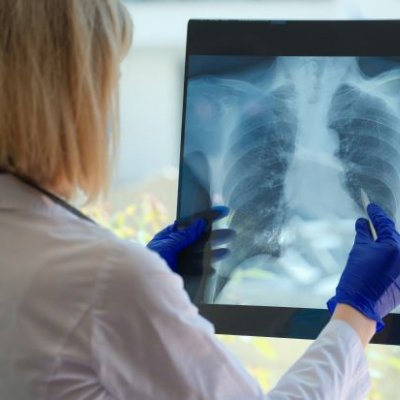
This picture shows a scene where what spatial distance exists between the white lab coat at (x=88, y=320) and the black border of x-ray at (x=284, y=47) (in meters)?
0.45

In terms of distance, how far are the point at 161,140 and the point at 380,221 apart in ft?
2.34

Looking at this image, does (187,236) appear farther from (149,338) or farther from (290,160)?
(149,338)

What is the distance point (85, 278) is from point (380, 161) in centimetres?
69

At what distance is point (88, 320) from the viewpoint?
823 mm

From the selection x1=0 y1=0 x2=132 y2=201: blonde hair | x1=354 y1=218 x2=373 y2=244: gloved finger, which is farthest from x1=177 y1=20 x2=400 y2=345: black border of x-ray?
x1=0 y1=0 x2=132 y2=201: blonde hair

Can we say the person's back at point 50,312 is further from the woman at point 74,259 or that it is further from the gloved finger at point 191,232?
the gloved finger at point 191,232

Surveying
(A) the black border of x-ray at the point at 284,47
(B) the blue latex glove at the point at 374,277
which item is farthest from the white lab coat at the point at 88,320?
(A) the black border of x-ray at the point at 284,47

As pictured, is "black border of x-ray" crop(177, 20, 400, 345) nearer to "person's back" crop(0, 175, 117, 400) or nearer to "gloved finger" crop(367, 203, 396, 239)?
"gloved finger" crop(367, 203, 396, 239)

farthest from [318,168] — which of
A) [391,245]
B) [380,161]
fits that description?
[391,245]

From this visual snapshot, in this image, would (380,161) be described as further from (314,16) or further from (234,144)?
(314,16)

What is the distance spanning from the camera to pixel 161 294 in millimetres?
848

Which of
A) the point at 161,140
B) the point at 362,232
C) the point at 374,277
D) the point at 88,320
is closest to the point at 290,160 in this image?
the point at 362,232

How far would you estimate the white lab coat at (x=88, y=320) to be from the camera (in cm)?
82

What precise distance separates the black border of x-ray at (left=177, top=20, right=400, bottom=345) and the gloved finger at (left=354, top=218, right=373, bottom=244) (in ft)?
0.51
